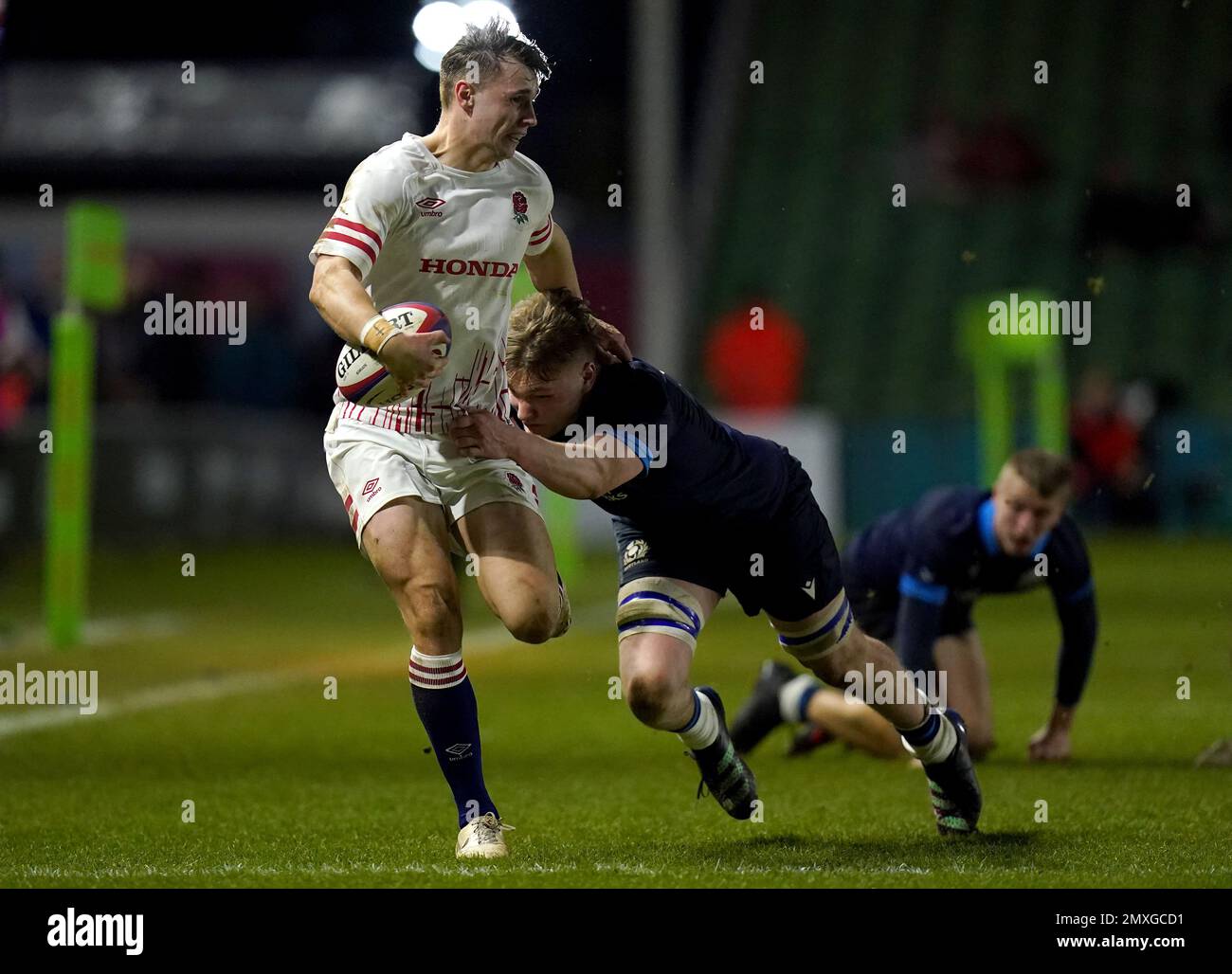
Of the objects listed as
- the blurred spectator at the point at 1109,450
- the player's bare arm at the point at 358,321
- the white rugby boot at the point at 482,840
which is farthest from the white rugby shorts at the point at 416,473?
the blurred spectator at the point at 1109,450

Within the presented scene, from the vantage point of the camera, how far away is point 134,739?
26.4 feet

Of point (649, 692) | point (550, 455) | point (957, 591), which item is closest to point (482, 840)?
point (649, 692)

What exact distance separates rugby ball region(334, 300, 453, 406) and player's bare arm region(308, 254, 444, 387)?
0.04m

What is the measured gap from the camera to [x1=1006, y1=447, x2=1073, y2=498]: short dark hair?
6.83 metres

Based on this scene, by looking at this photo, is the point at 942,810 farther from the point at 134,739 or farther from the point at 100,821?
the point at 134,739

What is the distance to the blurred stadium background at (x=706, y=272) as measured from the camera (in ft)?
44.0

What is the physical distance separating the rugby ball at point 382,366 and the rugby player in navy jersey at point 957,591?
7.93 feet

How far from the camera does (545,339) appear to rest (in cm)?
521

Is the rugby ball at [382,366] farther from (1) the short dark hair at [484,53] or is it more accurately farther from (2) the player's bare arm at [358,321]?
(1) the short dark hair at [484,53]

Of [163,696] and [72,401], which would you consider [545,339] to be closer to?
[163,696]

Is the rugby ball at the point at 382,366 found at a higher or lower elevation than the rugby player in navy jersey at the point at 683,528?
higher

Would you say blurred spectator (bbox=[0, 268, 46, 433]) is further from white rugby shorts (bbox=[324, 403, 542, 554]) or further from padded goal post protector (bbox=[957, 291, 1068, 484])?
padded goal post protector (bbox=[957, 291, 1068, 484])

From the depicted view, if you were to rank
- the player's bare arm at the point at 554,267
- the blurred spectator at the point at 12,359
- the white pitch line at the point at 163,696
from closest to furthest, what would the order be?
the player's bare arm at the point at 554,267 → the white pitch line at the point at 163,696 → the blurred spectator at the point at 12,359

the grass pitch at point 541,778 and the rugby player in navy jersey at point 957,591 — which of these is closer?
the grass pitch at point 541,778
